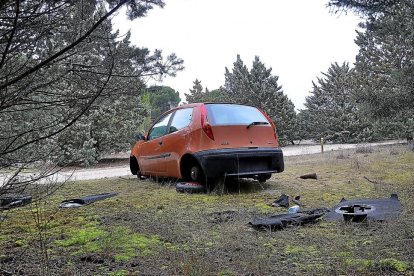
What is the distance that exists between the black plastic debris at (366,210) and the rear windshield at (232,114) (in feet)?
7.29

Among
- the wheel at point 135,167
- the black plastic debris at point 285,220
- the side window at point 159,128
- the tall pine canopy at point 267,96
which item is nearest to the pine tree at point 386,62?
the side window at point 159,128

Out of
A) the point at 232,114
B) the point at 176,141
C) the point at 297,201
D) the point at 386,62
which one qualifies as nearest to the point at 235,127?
the point at 232,114

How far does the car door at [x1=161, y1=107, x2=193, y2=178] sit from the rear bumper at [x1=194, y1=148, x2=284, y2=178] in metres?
0.55

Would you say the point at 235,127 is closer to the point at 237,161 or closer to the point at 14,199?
the point at 237,161

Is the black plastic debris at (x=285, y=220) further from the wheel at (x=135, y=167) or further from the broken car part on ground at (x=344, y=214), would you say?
the wheel at (x=135, y=167)

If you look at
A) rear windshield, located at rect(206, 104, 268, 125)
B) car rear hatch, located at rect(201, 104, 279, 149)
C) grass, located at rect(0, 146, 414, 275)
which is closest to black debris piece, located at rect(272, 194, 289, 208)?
grass, located at rect(0, 146, 414, 275)

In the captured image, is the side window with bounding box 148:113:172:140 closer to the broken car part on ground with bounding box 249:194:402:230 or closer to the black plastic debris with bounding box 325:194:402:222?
the broken car part on ground with bounding box 249:194:402:230

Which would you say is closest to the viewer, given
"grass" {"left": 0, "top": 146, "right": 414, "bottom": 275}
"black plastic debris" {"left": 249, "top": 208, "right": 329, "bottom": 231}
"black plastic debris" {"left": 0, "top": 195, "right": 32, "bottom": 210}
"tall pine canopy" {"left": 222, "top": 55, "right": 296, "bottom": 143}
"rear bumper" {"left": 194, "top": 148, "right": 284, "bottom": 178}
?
"grass" {"left": 0, "top": 146, "right": 414, "bottom": 275}

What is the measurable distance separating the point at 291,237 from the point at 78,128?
1927cm

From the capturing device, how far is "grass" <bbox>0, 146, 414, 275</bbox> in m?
2.61

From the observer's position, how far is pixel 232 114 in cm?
632

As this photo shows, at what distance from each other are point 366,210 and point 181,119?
3.54m

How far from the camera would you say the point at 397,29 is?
38.2 ft

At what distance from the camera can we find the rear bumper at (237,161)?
5738mm
